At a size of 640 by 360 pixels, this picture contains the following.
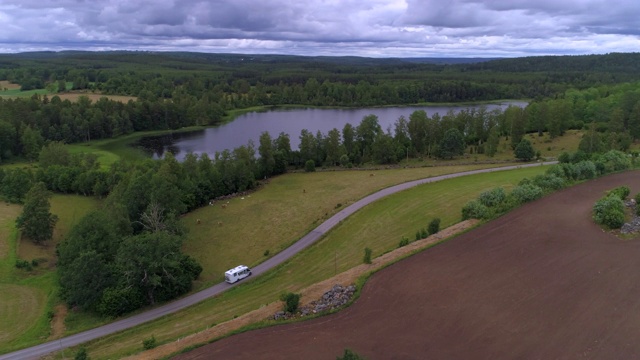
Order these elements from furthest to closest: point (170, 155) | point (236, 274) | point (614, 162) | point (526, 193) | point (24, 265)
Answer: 1. point (170, 155)
2. point (614, 162)
3. point (526, 193)
4. point (24, 265)
5. point (236, 274)

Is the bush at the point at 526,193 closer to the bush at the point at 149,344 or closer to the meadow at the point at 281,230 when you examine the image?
the meadow at the point at 281,230

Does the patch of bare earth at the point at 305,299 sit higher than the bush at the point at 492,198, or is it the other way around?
the bush at the point at 492,198

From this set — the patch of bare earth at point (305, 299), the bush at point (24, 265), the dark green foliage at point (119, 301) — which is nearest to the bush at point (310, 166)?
the patch of bare earth at point (305, 299)

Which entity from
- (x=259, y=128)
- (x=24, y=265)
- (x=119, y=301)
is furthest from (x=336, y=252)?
(x=259, y=128)

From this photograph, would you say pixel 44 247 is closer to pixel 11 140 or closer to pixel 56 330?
pixel 56 330

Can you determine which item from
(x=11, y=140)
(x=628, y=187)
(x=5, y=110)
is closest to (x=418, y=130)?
(x=628, y=187)

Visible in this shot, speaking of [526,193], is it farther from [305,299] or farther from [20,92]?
[20,92]
